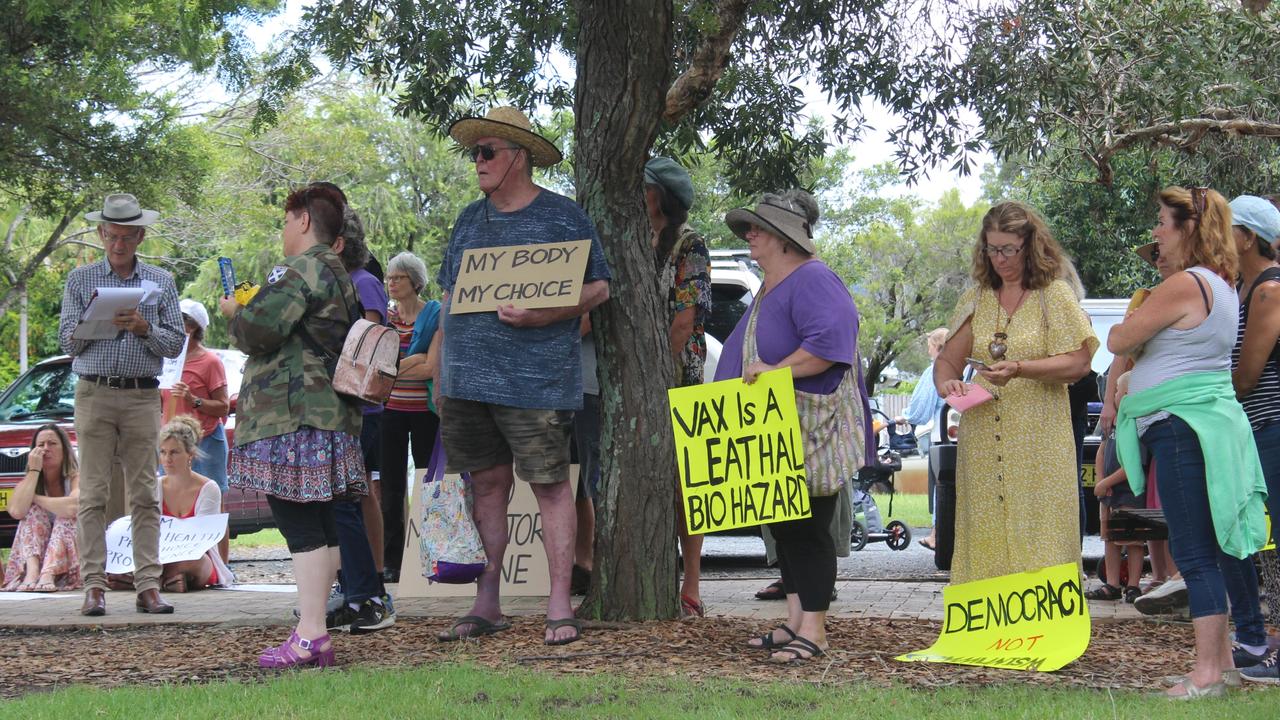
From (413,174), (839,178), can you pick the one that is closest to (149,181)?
(413,174)

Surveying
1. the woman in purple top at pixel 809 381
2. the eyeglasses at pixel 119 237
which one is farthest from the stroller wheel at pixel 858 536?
the eyeglasses at pixel 119 237

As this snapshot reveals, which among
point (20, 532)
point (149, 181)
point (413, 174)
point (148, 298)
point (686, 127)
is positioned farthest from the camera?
point (413, 174)

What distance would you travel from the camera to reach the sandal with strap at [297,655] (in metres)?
5.41

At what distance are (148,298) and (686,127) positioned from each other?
3.67 meters

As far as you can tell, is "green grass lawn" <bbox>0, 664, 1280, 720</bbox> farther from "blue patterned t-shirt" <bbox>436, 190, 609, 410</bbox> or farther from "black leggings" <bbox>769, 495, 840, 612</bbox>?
"blue patterned t-shirt" <bbox>436, 190, 609, 410</bbox>

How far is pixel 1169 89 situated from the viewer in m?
11.8

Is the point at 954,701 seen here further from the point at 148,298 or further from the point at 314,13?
the point at 314,13

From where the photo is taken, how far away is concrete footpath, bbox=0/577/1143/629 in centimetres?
697

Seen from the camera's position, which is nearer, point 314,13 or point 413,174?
point 314,13

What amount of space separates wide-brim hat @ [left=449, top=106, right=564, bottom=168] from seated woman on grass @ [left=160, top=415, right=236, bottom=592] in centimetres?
401

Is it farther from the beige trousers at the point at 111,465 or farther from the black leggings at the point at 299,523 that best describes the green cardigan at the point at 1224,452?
the beige trousers at the point at 111,465

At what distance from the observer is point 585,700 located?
4.64 metres

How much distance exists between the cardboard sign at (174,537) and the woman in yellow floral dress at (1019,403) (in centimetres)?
525

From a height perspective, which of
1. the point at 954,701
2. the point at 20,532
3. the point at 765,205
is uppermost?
the point at 765,205
